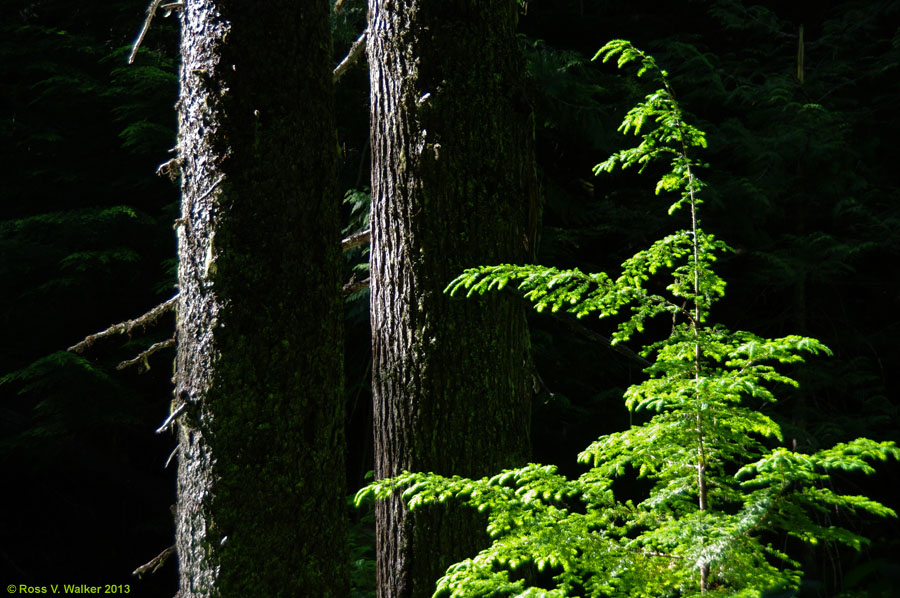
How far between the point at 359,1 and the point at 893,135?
17.8 ft

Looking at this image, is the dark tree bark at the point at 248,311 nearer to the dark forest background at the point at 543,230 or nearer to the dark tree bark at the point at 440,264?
the dark tree bark at the point at 440,264

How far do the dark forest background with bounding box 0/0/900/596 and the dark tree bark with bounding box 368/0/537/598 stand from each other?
2.98 m

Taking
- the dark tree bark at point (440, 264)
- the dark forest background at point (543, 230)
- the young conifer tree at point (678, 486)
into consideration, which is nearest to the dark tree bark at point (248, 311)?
the dark tree bark at point (440, 264)

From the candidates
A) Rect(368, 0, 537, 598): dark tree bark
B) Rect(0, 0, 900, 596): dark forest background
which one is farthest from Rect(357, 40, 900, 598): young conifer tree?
Rect(0, 0, 900, 596): dark forest background

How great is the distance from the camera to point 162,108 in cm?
675

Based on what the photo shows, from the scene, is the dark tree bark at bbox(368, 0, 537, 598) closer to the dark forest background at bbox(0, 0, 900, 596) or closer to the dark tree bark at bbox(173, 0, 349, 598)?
the dark tree bark at bbox(173, 0, 349, 598)

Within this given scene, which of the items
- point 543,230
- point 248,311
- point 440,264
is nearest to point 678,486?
point 440,264

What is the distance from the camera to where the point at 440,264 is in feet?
8.58

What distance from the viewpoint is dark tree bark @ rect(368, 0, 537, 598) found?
2582mm

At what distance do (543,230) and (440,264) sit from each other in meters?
3.77

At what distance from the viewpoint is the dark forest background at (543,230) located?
620cm

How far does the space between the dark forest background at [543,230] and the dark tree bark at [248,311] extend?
10.0ft

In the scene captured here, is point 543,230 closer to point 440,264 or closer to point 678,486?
point 440,264

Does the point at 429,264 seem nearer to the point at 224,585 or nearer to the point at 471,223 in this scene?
the point at 471,223
